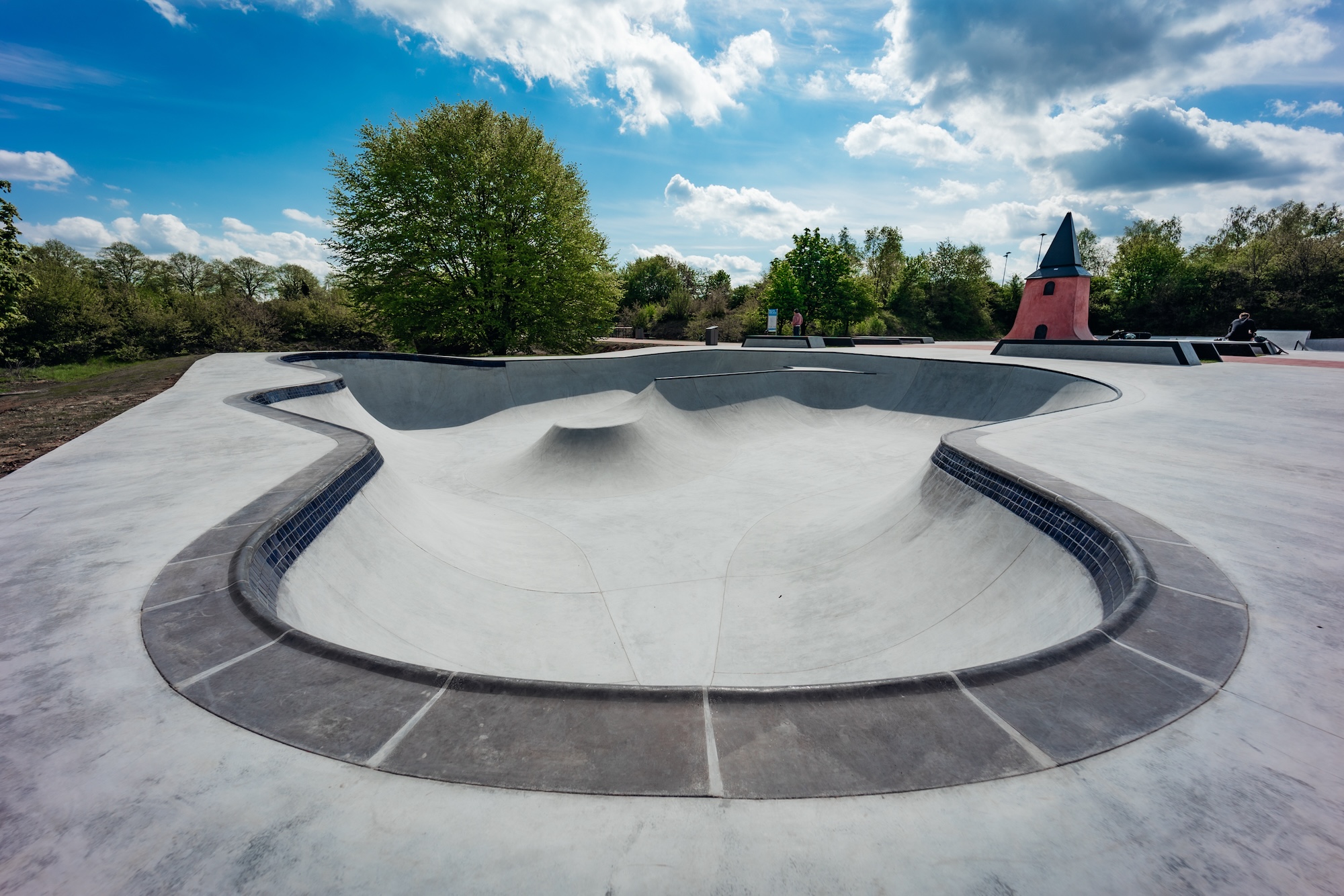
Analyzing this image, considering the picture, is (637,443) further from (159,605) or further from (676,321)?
(676,321)

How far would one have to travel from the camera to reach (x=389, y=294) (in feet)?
75.1

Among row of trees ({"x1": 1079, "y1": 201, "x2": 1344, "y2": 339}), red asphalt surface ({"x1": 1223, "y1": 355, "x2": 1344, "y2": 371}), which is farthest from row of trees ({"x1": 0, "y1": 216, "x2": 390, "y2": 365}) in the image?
row of trees ({"x1": 1079, "y1": 201, "x2": 1344, "y2": 339})

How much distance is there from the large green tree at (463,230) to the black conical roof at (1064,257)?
2241 cm

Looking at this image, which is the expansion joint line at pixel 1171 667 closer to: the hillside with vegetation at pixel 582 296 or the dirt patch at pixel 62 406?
the dirt patch at pixel 62 406

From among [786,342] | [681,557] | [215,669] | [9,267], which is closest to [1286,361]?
[786,342]

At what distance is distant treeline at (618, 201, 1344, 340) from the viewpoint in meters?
40.2

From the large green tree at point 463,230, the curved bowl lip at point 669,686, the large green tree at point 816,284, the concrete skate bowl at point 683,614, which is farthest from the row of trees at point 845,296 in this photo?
the curved bowl lip at point 669,686

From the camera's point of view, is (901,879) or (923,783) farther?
(923,783)

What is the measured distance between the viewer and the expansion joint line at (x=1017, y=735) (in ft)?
6.63

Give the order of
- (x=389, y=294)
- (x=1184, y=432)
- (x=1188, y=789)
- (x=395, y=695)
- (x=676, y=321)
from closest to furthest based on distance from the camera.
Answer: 1. (x=1188, y=789)
2. (x=395, y=695)
3. (x=1184, y=432)
4. (x=389, y=294)
5. (x=676, y=321)

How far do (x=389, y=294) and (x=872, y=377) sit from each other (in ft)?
68.2

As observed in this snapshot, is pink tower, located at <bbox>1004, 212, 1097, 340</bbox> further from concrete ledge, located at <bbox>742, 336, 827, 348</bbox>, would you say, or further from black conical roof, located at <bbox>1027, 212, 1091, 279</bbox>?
concrete ledge, located at <bbox>742, 336, 827, 348</bbox>

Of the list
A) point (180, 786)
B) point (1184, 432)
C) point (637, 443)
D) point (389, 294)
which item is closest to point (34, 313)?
point (389, 294)

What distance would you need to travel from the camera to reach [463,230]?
76.0 ft
